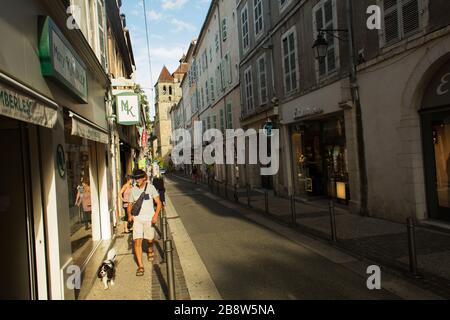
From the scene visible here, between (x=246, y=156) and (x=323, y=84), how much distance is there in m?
10.8

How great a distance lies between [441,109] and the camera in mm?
8594

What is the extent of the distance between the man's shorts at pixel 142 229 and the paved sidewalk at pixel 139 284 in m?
0.57

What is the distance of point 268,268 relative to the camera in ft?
21.3

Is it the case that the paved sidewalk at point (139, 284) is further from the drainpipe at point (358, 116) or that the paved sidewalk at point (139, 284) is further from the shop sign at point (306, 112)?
the shop sign at point (306, 112)

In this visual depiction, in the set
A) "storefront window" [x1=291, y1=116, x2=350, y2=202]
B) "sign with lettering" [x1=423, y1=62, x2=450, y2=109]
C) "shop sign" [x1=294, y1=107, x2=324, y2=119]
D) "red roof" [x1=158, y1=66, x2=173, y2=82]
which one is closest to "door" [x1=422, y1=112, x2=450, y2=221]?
"sign with lettering" [x1=423, y1=62, x2=450, y2=109]

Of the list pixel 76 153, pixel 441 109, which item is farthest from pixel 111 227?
pixel 441 109

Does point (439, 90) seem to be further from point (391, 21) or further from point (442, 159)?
point (391, 21)

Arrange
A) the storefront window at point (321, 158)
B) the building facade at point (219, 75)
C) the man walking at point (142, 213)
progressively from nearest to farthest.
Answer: the man walking at point (142, 213), the storefront window at point (321, 158), the building facade at point (219, 75)

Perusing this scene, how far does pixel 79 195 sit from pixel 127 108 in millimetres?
4717

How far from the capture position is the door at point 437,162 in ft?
28.3

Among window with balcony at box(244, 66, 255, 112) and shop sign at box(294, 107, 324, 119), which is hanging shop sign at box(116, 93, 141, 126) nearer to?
shop sign at box(294, 107, 324, 119)

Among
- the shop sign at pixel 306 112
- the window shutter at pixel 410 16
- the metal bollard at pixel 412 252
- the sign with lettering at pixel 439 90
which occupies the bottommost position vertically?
the metal bollard at pixel 412 252

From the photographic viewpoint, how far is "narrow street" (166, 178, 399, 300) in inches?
208

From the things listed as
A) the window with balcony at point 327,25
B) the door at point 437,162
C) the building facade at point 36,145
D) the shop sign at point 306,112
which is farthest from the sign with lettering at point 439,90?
the building facade at point 36,145
